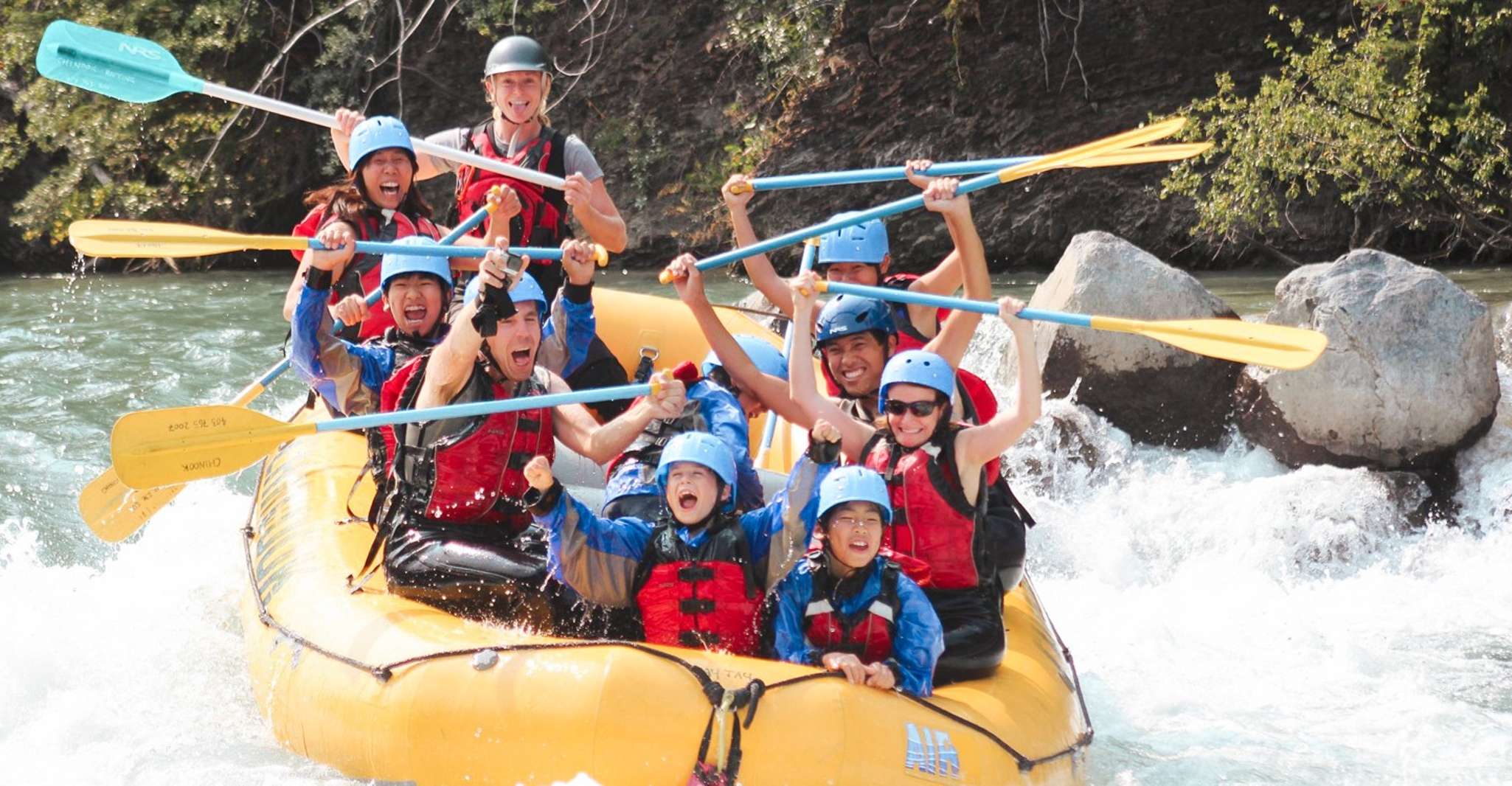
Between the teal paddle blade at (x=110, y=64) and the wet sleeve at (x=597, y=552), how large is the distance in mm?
2547

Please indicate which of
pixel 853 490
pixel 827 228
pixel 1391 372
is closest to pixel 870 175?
pixel 827 228

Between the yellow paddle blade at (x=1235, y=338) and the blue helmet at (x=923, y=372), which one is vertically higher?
the yellow paddle blade at (x=1235, y=338)

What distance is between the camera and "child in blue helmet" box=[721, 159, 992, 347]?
4516mm

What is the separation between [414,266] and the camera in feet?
14.1

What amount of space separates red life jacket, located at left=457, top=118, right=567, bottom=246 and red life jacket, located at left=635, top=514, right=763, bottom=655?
178cm

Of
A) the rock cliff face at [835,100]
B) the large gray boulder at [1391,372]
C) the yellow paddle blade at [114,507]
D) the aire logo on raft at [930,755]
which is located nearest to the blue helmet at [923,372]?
the aire logo on raft at [930,755]

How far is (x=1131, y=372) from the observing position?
710 cm

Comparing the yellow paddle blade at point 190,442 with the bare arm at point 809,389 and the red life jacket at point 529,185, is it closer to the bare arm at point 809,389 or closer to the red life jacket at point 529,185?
the bare arm at point 809,389

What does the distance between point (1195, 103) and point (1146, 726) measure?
16.5 ft

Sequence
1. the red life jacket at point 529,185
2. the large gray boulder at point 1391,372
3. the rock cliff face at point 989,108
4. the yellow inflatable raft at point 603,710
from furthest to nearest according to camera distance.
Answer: the rock cliff face at point 989,108
the large gray boulder at point 1391,372
the red life jacket at point 529,185
the yellow inflatable raft at point 603,710

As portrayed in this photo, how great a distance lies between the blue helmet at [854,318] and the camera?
4277mm

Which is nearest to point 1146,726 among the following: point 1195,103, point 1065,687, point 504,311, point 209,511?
point 1065,687

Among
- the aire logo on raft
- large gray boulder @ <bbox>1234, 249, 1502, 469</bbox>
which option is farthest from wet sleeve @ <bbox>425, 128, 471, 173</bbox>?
large gray boulder @ <bbox>1234, 249, 1502, 469</bbox>

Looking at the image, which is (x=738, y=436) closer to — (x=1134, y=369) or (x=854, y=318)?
(x=854, y=318)
